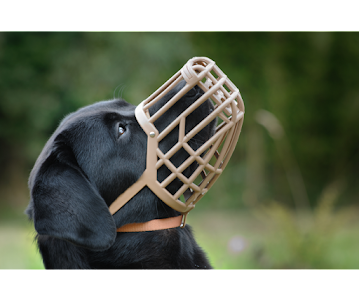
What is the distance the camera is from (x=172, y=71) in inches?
192

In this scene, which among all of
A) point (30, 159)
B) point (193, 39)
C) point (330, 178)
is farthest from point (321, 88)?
point (30, 159)

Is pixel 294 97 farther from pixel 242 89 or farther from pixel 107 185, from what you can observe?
pixel 107 185

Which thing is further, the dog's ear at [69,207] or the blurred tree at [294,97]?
the blurred tree at [294,97]

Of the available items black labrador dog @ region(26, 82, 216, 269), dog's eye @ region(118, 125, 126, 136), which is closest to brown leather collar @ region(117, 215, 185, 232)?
black labrador dog @ region(26, 82, 216, 269)

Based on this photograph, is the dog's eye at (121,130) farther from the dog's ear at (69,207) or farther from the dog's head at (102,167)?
the dog's ear at (69,207)

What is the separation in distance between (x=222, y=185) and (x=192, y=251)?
418cm

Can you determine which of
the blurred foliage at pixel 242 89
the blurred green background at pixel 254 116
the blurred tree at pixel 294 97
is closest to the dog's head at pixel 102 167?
the blurred green background at pixel 254 116

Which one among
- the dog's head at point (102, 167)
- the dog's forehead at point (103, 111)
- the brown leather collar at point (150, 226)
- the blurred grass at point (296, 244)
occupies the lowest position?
the blurred grass at point (296, 244)

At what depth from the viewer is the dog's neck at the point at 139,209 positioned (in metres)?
1.39

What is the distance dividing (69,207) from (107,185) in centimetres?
20

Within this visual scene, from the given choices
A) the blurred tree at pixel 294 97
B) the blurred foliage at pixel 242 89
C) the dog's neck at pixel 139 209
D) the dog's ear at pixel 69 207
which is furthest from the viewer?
the blurred tree at pixel 294 97

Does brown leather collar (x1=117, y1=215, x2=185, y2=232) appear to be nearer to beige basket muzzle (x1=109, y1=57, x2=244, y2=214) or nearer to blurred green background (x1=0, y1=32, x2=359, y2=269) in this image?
beige basket muzzle (x1=109, y1=57, x2=244, y2=214)

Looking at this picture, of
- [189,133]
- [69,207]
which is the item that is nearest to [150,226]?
[69,207]

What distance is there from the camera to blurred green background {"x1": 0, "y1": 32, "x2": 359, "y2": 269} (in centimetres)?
302
